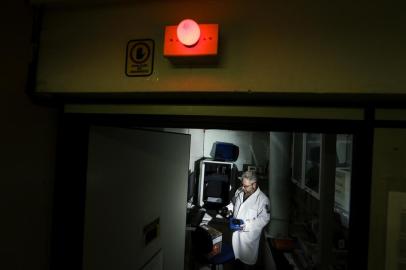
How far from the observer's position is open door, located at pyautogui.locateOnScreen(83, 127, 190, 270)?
958 mm

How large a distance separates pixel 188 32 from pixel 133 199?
101cm

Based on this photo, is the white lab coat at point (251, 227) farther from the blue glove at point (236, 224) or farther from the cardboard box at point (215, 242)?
the cardboard box at point (215, 242)

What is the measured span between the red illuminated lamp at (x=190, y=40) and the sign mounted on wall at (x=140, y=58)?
3.5 inches

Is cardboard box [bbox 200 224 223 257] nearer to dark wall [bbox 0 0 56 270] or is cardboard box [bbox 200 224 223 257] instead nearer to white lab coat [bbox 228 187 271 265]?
white lab coat [bbox 228 187 271 265]

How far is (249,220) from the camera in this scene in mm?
3082

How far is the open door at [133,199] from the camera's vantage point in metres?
0.96

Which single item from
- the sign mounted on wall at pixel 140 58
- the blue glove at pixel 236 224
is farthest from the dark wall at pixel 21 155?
the blue glove at pixel 236 224

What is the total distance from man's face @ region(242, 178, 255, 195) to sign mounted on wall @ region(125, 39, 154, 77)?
2.79m

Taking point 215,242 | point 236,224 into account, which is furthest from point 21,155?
point 236,224

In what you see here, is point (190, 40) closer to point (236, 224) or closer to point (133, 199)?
point (133, 199)

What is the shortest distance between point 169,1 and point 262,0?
0.29 metres

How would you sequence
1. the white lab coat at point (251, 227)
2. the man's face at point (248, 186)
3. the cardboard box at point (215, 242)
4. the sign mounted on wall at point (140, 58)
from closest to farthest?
the sign mounted on wall at point (140, 58), the cardboard box at point (215, 242), the white lab coat at point (251, 227), the man's face at point (248, 186)

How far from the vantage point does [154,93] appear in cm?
69

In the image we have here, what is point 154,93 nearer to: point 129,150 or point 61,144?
point 61,144
